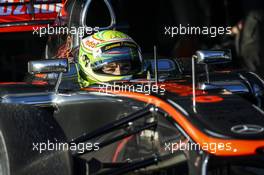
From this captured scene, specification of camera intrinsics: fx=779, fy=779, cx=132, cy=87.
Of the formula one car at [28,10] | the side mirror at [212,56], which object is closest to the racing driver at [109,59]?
the side mirror at [212,56]

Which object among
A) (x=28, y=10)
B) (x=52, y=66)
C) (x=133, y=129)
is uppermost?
(x=28, y=10)

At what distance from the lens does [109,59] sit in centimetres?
503

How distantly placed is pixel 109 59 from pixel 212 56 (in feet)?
2.18

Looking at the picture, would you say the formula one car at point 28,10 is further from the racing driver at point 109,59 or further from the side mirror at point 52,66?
the side mirror at point 52,66

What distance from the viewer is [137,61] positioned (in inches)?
204

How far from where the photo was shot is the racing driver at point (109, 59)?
5.05 meters

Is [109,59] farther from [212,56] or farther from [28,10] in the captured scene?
[28,10]

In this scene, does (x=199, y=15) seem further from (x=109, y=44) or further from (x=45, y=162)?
(x=45, y=162)

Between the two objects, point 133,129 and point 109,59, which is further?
point 109,59

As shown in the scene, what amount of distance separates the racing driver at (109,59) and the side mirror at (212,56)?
53 centimetres

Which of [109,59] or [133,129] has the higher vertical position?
[109,59]

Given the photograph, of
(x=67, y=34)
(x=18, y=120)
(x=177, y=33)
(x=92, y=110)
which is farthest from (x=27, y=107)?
(x=177, y=33)

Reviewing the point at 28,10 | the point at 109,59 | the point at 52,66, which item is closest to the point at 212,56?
the point at 109,59

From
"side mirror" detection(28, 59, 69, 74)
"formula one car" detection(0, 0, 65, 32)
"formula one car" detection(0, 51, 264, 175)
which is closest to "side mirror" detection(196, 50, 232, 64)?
"formula one car" detection(0, 51, 264, 175)
